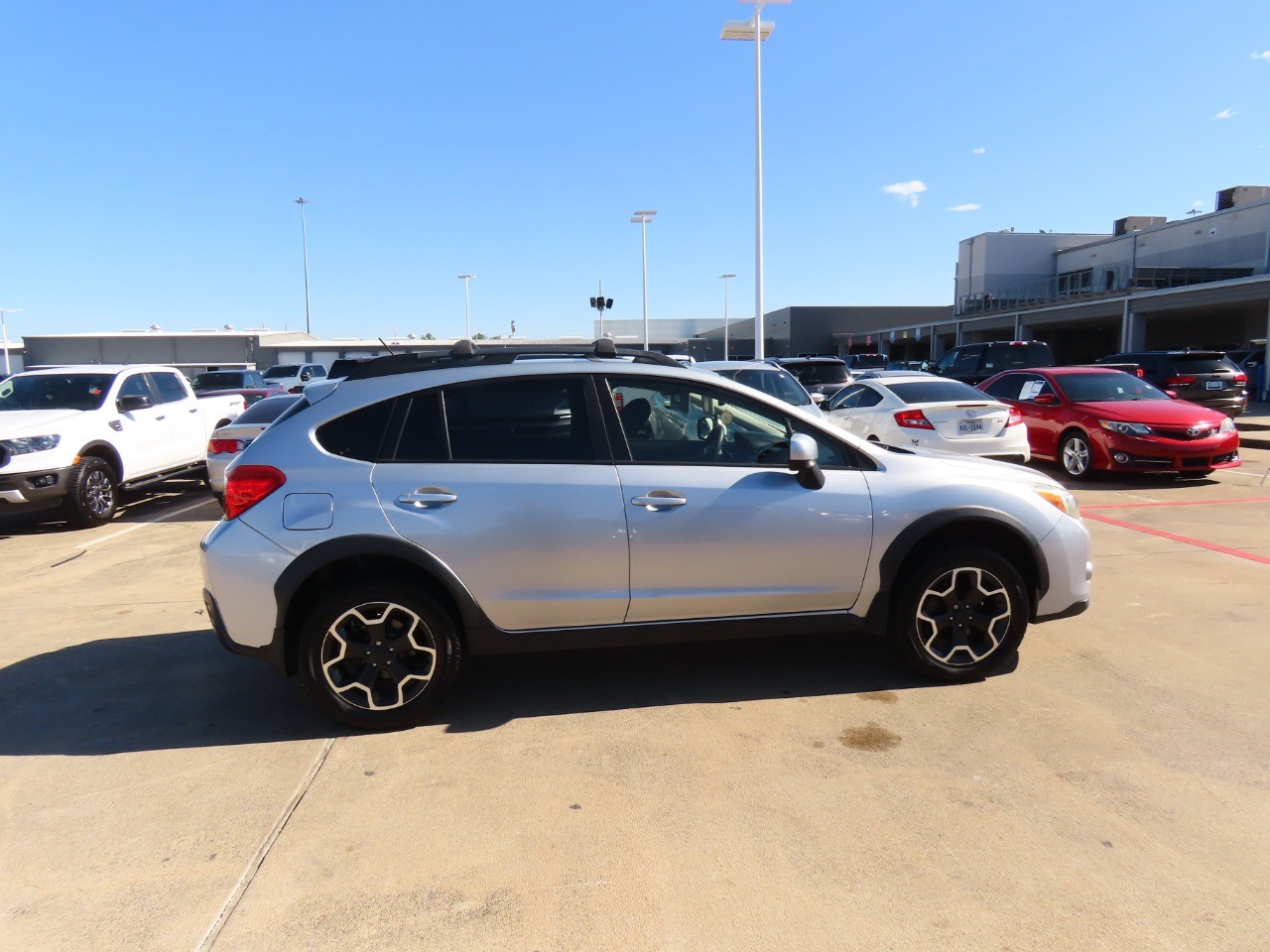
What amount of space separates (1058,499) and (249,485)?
3.97m

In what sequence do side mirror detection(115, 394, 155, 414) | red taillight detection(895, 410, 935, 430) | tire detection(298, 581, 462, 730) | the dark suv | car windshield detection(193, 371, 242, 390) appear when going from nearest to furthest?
tire detection(298, 581, 462, 730)
side mirror detection(115, 394, 155, 414)
red taillight detection(895, 410, 935, 430)
the dark suv
car windshield detection(193, 371, 242, 390)

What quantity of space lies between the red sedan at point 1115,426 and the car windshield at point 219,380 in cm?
1759

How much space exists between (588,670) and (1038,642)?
A: 2.62 meters

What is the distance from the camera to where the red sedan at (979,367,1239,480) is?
34.0 ft

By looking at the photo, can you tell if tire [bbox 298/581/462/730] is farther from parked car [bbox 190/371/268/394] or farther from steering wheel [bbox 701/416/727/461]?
parked car [bbox 190/371/268/394]

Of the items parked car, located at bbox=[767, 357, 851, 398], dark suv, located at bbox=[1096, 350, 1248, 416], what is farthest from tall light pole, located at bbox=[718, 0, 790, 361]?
dark suv, located at bbox=[1096, 350, 1248, 416]

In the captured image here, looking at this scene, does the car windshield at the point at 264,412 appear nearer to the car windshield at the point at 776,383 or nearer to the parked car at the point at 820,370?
the car windshield at the point at 776,383

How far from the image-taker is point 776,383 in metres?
11.5

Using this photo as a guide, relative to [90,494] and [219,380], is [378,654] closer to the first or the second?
[90,494]

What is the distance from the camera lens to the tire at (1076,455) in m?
11.1

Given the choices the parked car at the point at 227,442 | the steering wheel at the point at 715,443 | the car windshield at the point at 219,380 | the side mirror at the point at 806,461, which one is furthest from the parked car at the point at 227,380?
the side mirror at the point at 806,461

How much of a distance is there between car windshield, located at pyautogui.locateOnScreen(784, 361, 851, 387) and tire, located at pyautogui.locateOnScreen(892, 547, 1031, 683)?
45.4ft

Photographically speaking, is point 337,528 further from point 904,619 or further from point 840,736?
point 904,619

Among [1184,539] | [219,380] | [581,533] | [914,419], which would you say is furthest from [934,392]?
[219,380]
